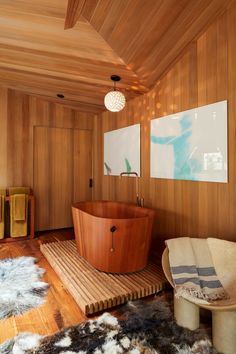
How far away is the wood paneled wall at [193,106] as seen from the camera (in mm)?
2127

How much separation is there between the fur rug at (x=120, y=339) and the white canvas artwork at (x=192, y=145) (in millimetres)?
1389

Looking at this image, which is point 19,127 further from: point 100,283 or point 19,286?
point 100,283

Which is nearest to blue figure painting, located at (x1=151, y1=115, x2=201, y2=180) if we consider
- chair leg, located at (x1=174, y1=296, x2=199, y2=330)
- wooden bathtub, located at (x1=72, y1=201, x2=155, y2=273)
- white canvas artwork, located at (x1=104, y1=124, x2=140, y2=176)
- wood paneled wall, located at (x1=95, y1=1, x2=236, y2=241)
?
wood paneled wall, located at (x1=95, y1=1, x2=236, y2=241)

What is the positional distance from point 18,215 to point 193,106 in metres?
3.21

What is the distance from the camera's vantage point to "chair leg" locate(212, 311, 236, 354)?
1.46 m

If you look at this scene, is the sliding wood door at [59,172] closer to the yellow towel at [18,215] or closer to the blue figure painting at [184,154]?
the yellow towel at [18,215]

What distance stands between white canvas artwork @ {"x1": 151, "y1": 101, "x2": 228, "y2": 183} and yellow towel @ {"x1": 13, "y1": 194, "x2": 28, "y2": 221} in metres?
2.27

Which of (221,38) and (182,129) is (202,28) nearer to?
(221,38)

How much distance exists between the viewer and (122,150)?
152 inches

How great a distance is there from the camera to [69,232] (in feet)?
14.5

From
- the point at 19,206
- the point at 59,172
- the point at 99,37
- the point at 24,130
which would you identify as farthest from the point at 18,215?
the point at 99,37

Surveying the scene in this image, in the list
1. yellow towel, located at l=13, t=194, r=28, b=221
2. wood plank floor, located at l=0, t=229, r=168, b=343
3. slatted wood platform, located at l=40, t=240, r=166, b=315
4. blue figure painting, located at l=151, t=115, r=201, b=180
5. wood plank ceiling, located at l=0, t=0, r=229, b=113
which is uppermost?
wood plank ceiling, located at l=0, t=0, r=229, b=113

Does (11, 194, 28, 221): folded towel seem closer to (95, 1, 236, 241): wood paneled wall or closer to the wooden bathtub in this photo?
the wooden bathtub

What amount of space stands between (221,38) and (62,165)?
136 inches
